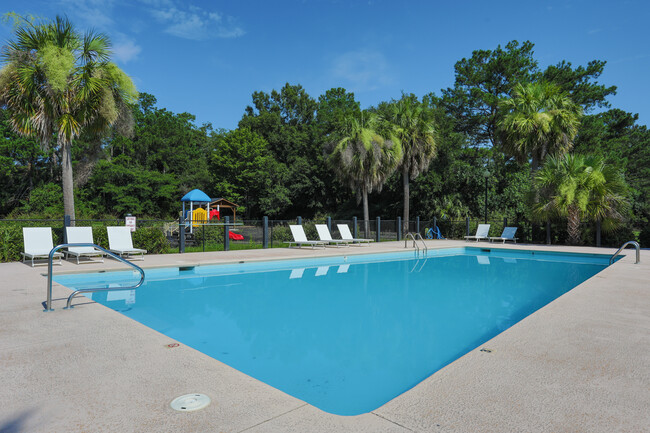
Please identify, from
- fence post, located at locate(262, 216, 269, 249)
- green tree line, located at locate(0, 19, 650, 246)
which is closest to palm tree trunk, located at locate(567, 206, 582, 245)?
green tree line, located at locate(0, 19, 650, 246)

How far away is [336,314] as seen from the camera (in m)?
6.43

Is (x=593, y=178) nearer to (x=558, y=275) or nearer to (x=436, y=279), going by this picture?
(x=558, y=275)

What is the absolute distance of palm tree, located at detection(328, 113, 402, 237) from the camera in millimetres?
21953

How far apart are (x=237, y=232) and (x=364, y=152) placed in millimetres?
8353

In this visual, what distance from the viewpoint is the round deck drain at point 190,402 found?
2436mm

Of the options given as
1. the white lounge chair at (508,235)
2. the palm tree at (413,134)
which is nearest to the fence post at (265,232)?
the palm tree at (413,134)

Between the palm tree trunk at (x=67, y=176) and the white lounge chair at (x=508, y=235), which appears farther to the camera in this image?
the white lounge chair at (x=508, y=235)

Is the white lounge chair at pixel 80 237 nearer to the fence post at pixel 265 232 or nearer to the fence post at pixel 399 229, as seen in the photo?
the fence post at pixel 265 232

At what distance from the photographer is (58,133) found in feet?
39.7

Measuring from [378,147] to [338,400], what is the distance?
19471mm

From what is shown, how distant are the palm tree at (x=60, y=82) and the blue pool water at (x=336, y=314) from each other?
5.92 meters

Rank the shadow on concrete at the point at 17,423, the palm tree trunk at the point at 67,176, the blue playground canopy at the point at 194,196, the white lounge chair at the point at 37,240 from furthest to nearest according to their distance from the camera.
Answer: the blue playground canopy at the point at 194,196
the palm tree trunk at the point at 67,176
the white lounge chair at the point at 37,240
the shadow on concrete at the point at 17,423

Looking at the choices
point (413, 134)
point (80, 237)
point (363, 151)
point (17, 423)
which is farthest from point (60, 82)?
point (413, 134)

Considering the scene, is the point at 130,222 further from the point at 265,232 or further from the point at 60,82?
the point at 265,232
